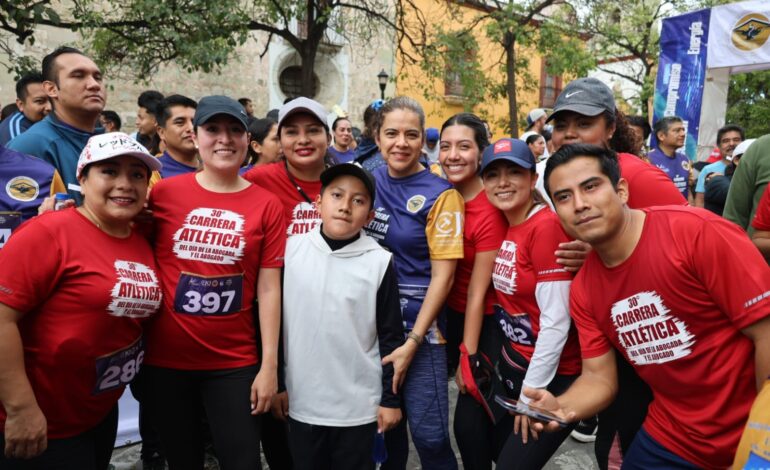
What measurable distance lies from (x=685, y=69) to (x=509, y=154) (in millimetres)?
8089

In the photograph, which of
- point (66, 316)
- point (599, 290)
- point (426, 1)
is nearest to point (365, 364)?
point (599, 290)

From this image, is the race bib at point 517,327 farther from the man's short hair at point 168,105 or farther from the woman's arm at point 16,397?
the man's short hair at point 168,105

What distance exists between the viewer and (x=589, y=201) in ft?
6.38

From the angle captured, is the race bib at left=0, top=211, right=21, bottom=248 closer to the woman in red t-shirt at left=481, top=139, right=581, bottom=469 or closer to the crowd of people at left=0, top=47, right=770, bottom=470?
the crowd of people at left=0, top=47, right=770, bottom=470

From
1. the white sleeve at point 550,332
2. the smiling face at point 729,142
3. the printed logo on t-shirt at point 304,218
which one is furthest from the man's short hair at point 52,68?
the smiling face at point 729,142

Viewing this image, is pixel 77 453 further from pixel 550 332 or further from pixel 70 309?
pixel 550 332

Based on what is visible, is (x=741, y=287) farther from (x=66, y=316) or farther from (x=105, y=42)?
(x=105, y=42)

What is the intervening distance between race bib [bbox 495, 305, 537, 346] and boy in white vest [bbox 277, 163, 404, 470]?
529mm

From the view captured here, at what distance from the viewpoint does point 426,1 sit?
55.2 ft

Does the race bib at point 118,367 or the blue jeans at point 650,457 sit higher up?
the race bib at point 118,367

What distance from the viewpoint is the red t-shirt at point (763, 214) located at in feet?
9.72

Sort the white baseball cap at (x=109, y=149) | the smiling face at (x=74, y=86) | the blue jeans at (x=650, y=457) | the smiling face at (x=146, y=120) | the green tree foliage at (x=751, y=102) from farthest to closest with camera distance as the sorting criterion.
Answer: the green tree foliage at (x=751, y=102) → the smiling face at (x=146, y=120) → the smiling face at (x=74, y=86) → the white baseball cap at (x=109, y=149) → the blue jeans at (x=650, y=457)

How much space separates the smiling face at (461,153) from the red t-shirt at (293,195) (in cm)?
72

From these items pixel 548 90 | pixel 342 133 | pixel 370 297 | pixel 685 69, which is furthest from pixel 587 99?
pixel 548 90
